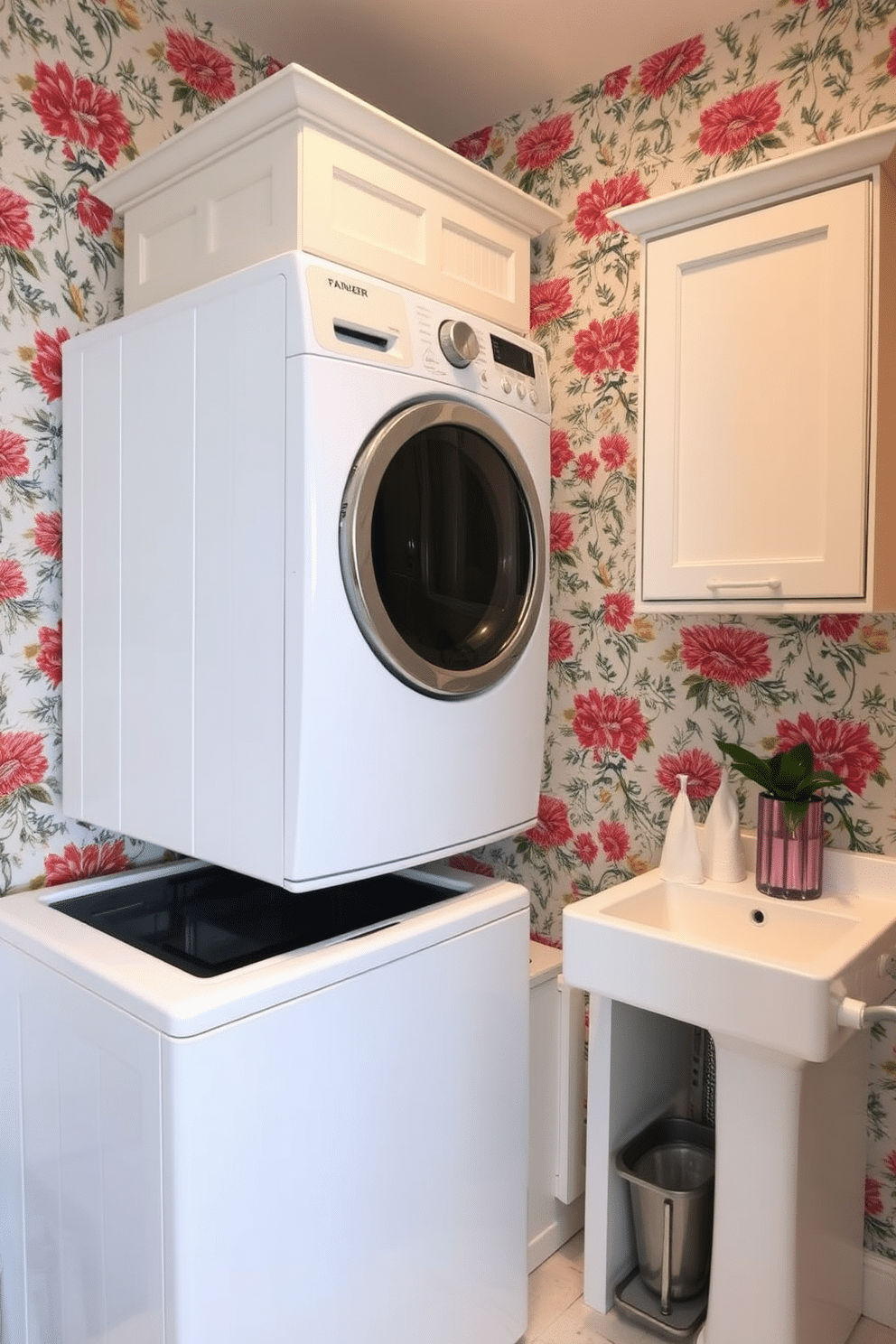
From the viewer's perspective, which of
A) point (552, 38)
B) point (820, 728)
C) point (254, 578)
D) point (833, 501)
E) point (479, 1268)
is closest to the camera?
point (254, 578)

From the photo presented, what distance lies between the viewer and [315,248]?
145cm

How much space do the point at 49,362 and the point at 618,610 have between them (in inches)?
51.2

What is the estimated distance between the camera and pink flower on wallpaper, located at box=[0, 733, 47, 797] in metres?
1.71

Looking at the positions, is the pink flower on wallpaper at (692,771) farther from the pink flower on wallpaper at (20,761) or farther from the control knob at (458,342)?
the pink flower on wallpaper at (20,761)

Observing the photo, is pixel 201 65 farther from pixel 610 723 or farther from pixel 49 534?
pixel 610 723

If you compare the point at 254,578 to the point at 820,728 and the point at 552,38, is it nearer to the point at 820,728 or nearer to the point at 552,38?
the point at 820,728

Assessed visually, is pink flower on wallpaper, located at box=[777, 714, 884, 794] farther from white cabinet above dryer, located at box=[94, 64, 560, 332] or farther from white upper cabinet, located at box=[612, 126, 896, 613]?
white cabinet above dryer, located at box=[94, 64, 560, 332]

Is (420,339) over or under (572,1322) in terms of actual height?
over

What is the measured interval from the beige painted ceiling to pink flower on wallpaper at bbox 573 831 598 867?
176 centimetres

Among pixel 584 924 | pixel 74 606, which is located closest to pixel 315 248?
pixel 74 606

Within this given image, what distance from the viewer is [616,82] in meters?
2.10

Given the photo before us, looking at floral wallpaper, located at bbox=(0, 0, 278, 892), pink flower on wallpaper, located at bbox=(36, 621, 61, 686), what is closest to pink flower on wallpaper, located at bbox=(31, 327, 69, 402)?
floral wallpaper, located at bbox=(0, 0, 278, 892)

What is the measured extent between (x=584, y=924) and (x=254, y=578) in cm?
86

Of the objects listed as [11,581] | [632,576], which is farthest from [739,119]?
[11,581]
